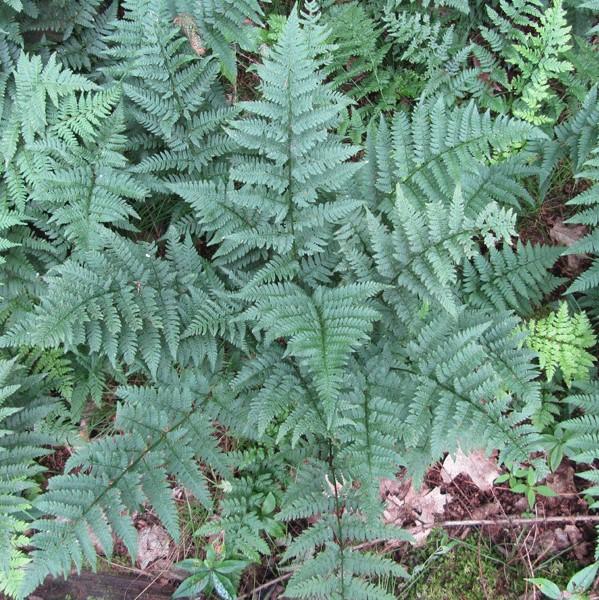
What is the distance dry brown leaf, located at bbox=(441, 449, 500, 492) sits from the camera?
4223 millimetres

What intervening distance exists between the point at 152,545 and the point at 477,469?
96.3 inches

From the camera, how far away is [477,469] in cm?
423

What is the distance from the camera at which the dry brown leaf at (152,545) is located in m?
4.17

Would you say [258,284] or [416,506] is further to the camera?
[416,506]

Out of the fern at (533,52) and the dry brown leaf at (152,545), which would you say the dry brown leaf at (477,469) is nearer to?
the dry brown leaf at (152,545)

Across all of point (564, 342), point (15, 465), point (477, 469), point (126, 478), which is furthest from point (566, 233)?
point (15, 465)

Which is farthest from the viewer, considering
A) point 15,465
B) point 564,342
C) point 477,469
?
point 477,469

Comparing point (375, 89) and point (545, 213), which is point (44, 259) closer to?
point (375, 89)

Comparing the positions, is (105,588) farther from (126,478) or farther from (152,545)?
(126,478)

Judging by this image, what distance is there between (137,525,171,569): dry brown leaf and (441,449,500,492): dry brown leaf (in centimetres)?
213

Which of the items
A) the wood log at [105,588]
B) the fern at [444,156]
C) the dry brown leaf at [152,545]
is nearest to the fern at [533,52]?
the fern at [444,156]

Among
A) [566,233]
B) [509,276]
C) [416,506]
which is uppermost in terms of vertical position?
[566,233]

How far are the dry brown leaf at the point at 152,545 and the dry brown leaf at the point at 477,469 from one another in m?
2.13

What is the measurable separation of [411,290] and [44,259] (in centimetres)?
262
